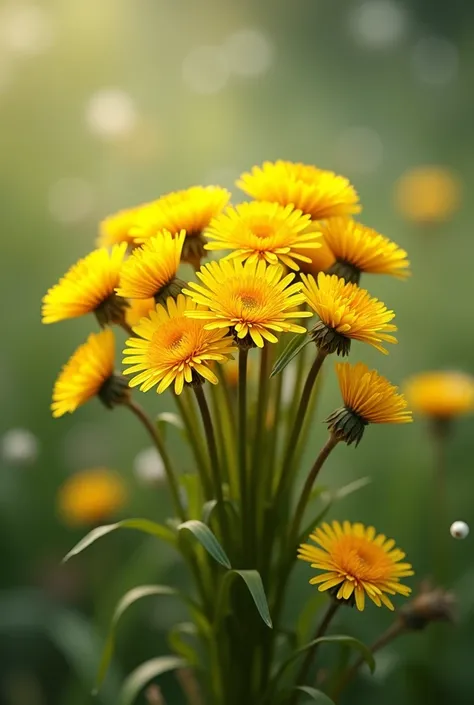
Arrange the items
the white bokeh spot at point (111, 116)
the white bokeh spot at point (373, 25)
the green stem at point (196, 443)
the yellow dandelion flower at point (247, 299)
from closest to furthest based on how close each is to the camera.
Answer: the yellow dandelion flower at point (247, 299) < the green stem at point (196, 443) < the white bokeh spot at point (111, 116) < the white bokeh spot at point (373, 25)

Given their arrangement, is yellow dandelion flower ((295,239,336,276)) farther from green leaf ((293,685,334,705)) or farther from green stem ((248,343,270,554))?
green leaf ((293,685,334,705))

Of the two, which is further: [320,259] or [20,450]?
[20,450]

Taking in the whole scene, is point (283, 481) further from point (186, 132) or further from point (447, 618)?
point (186, 132)

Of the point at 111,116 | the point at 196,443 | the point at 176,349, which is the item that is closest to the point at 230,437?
the point at 196,443

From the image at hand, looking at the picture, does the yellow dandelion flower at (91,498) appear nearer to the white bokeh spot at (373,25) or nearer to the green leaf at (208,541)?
the green leaf at (208,541)

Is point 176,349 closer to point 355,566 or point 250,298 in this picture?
point 250,298

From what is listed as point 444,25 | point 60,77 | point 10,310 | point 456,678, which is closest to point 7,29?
point 60,77

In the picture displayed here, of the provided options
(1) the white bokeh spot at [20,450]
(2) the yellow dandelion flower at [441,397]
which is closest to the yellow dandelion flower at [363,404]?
(2) the yellow dandelion flower at [441,397]
